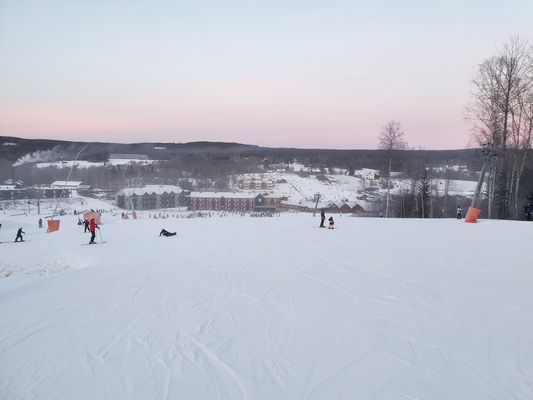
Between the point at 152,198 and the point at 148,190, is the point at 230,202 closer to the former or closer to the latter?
the point at 152,198

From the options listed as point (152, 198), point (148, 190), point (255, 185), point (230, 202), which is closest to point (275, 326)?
point (230, 202)

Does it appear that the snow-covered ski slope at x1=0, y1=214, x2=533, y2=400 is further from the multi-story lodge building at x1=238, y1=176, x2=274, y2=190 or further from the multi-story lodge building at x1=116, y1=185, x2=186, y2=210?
the multi-story lodge building at x1=238, y1=176, x2=274, y2=190

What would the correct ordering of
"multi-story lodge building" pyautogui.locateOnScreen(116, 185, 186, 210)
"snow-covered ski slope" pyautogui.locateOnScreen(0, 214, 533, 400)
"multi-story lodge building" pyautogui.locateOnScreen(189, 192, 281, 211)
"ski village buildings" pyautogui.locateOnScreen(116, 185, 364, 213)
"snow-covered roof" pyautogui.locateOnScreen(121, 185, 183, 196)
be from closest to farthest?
"snow-covered ski slope" pyautogui.locateOnScreen(0, 214, 533, 400), "ski village buildings" pyautogui.locateOnScreen(116, 185, 364, 213), "multi-story lodge building" pyautogui.locateOnScreen(116, 185, 186, 210), "snow-covered roof" pyautogui.locateOnScreen(121, 185, 183, 196), "multi-story lodge building" pyautogui.locateOnScreen(189, 192, 281, 211)

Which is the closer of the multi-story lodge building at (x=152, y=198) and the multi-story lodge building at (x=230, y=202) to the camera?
the multi-story lodge building at (x=152, y=198)

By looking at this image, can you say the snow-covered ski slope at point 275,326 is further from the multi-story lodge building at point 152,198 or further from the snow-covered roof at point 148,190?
the snow-covered roof at point 148,190

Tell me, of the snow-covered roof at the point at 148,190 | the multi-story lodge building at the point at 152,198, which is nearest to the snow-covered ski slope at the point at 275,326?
the multi-story lodge building at the point at 152,198

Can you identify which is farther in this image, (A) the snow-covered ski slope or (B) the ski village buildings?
(B) the ski village buildings

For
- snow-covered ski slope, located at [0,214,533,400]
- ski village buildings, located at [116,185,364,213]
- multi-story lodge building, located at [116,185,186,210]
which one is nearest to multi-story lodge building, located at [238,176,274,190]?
ski village buildings, located at [116,185,364,213]

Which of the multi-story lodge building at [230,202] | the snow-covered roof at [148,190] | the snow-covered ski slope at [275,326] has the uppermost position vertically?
the snow-covered ski slope at [275,326]

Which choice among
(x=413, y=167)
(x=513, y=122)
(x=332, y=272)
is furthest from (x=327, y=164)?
(x=332, y=272)
